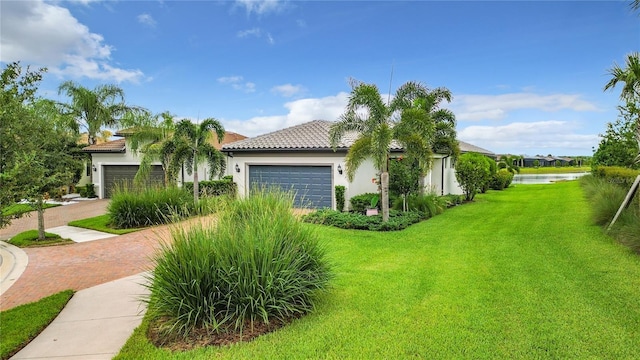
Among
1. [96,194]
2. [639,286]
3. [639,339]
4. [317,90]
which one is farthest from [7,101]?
[96,194]

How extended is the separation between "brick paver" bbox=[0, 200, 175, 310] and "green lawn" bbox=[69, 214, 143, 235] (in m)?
0.80

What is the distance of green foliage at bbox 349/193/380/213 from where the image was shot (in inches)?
624

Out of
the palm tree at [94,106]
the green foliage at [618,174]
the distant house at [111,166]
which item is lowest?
the green foliage at [618,174]

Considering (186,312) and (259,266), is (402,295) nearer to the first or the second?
(259,266)

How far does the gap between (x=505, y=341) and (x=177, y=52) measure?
17.6 meters

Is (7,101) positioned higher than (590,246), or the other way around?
(7,101)

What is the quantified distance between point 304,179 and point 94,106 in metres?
21.9

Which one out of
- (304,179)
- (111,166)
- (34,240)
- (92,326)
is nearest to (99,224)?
(34,240)

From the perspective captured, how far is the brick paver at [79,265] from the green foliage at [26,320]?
578 millimetres

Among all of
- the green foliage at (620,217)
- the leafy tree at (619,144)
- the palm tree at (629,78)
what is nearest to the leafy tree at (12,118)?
the green foliage at (620,217)

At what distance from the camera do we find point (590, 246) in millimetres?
9367

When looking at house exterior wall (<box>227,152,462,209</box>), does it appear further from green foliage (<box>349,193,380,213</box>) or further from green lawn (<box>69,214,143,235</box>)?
green lawn (<box>69,214,143,235</box>)

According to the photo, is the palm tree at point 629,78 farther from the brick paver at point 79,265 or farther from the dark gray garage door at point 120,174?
the dark gray garage door at point 120,174

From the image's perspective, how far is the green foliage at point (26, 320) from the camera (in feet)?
15.8
